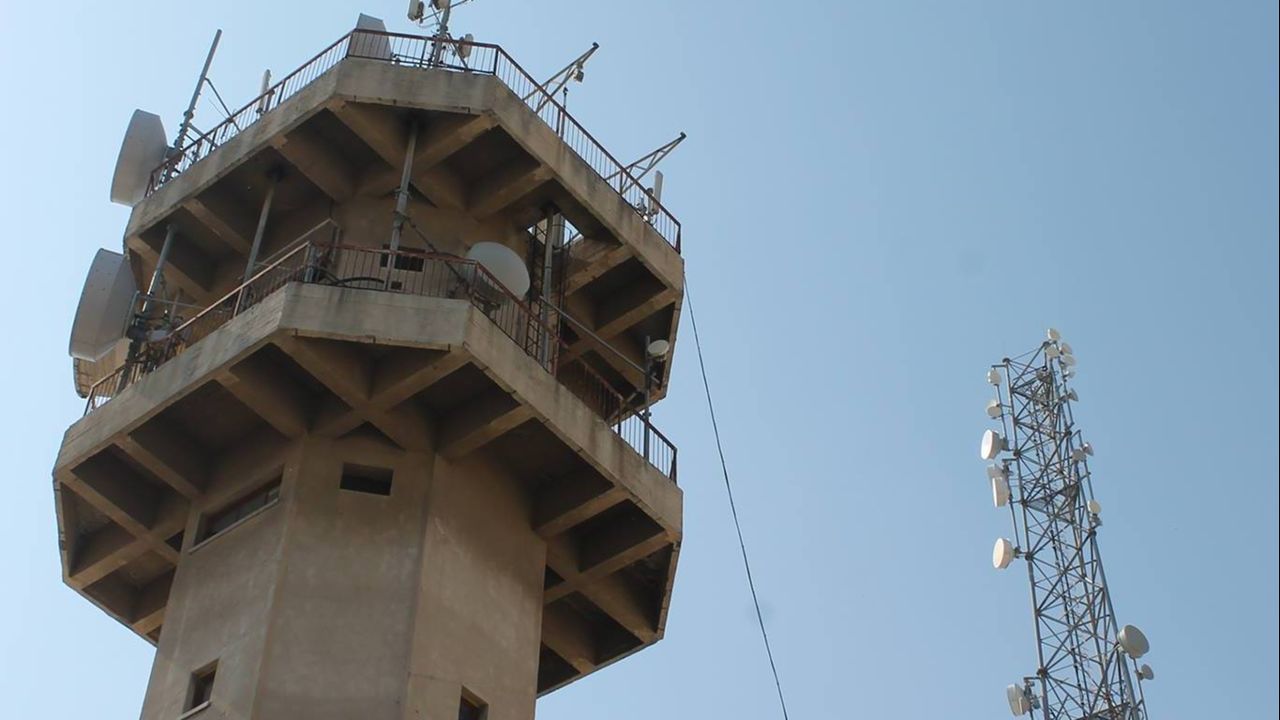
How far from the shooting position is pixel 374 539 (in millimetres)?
24422

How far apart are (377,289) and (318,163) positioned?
3966mm

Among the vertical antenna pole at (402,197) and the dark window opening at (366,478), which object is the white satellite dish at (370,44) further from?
the dark window opening at (366,478)

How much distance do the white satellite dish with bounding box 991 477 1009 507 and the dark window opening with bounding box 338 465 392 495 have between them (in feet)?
63.3

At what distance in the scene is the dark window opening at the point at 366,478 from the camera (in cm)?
2527

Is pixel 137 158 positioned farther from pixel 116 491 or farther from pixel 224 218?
pixel 116 491

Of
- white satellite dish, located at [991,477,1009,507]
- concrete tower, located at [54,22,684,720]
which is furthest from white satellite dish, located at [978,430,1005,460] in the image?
concrete tower, located at [54,22,684,720]

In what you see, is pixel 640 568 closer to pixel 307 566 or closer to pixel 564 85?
pixel 307 566

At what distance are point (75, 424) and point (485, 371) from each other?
256 inches

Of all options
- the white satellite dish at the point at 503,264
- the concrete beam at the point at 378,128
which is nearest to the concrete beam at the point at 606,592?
the white satellite dish at the point at 503,264

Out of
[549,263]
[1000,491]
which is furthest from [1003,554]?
[549,263]

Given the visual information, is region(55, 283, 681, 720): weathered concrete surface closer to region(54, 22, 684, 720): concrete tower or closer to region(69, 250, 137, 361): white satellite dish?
region(54, 22, 684, 720): concrete tower

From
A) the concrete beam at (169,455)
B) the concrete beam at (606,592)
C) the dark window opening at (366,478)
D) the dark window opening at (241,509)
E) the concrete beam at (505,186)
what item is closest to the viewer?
the dark window opening at (366,478)

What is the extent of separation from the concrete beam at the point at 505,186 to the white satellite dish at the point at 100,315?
19.2 ft

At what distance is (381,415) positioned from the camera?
25031 mm
